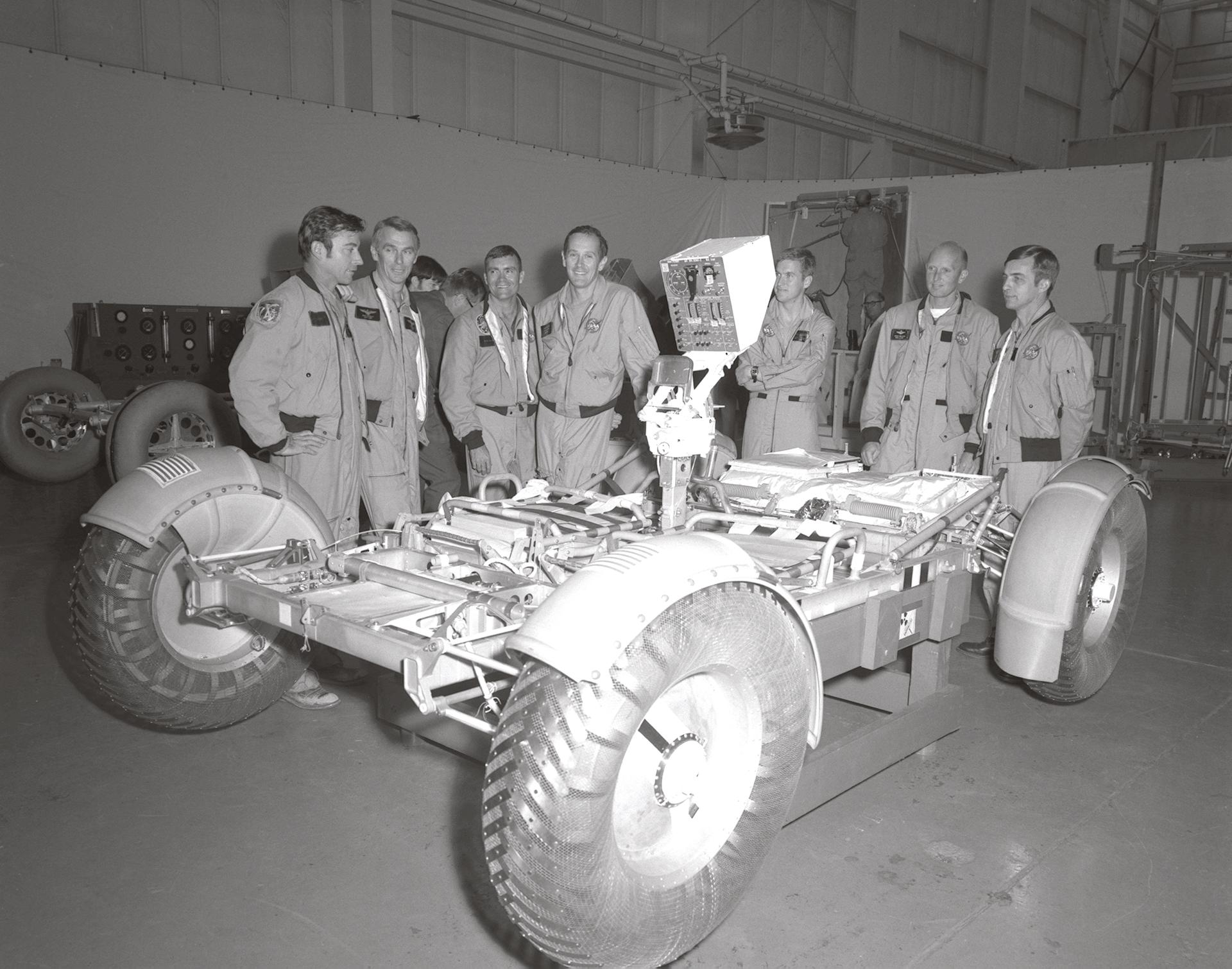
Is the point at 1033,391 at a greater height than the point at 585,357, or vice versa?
the point at 585,357

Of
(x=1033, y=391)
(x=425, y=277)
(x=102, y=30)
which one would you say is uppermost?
(x=102, y=30)

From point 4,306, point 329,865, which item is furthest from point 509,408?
point 4,306

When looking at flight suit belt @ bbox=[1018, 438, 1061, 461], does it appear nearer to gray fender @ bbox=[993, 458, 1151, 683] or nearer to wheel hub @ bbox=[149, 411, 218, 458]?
gray fender @ bbox=[993, 458, 1151, 683]

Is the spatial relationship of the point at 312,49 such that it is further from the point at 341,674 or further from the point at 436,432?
the point at 341,674

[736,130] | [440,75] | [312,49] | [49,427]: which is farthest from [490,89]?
[49,427]

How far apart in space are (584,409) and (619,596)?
117 inches

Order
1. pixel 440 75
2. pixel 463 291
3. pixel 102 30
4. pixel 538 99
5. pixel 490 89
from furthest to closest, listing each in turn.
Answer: pixel 538 99, pixel 490 89, pixel 440 75, pixel 102 30, pixel 463 291

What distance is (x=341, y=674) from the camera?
371cm

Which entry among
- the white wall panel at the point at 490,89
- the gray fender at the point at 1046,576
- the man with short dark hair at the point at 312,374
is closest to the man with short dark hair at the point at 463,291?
the man with short dark hair at the point at 312,374

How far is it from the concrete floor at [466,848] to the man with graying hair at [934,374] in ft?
4.57

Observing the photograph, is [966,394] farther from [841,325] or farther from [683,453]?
[841,325]

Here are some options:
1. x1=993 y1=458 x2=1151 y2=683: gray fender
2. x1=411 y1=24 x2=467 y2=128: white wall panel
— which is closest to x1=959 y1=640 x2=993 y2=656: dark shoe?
x1=993 y1=458 x2=1151 y2=683: gray fender

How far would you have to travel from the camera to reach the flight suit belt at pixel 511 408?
4766 millimetres

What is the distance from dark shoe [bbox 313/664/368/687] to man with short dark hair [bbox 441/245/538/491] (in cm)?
107
